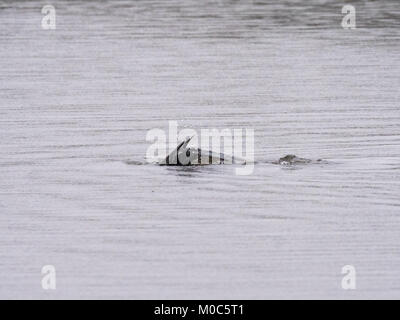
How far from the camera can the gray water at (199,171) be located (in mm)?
11727

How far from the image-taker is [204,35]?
30891mm

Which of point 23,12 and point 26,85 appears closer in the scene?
point 26,85

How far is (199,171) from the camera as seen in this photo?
15711 mm

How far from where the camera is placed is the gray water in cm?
1173

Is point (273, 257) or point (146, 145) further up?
point (146, 145)

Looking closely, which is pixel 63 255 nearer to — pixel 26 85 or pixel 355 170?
pixel 355 170

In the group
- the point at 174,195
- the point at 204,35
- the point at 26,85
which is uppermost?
the point at 204,35

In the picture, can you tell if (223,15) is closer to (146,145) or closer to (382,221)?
(146,145)

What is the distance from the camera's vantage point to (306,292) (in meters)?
11.1

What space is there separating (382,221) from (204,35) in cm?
1819

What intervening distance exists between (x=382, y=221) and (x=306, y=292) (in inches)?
99.0
